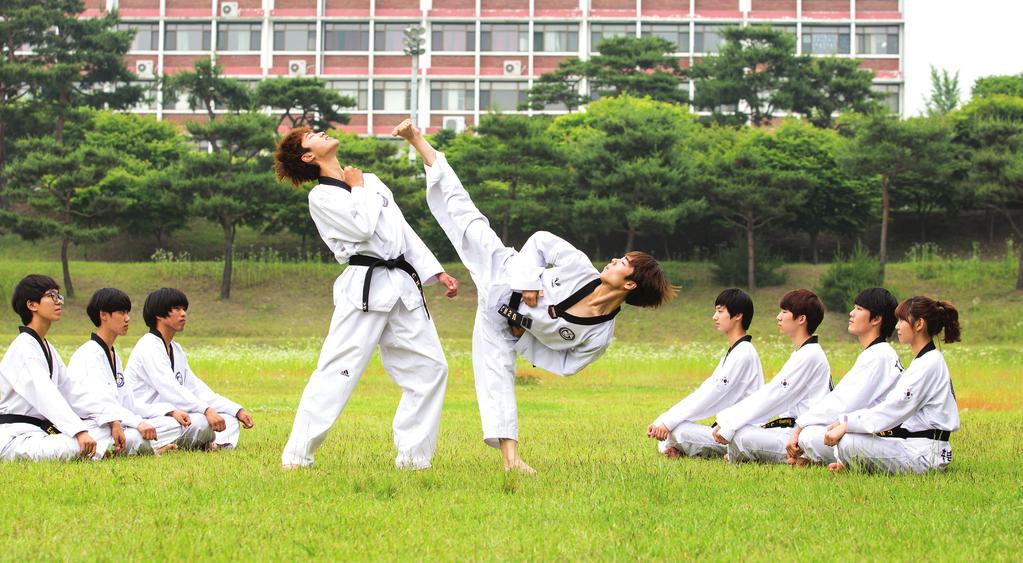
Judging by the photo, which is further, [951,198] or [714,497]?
[951,198]

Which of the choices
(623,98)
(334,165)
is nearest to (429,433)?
(334,165)

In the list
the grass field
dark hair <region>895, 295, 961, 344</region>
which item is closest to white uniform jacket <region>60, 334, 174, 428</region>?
the grass field

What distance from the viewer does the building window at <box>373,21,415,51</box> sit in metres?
68.6

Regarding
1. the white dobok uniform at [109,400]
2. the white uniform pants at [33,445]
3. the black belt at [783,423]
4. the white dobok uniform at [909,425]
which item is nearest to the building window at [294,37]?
the white dobok uniform at [109,400]

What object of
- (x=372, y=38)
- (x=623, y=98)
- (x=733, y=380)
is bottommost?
(x=733, y=380)

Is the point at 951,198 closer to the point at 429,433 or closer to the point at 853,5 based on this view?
the point at 853,5

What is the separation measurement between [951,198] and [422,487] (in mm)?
41905

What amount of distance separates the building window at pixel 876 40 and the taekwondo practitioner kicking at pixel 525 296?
6577 cm

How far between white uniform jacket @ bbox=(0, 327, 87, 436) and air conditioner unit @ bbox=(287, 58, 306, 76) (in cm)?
6113

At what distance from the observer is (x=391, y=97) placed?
68125 mm

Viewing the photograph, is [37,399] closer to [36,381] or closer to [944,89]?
[36,381]

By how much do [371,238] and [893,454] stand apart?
3.53 metres

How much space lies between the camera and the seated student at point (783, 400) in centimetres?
794

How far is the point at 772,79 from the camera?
54438 mm
